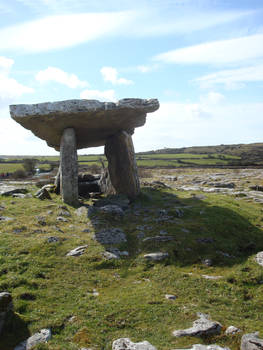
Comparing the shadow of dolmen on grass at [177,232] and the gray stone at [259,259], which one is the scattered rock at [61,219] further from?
the gray stone at [259,259]

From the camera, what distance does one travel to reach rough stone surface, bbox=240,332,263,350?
4480 millimetres

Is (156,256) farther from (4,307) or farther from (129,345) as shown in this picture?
(4,307)

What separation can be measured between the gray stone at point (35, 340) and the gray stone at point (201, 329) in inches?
88.1

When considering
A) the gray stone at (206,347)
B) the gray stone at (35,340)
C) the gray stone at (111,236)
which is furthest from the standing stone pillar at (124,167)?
the gray stone at (206,347)

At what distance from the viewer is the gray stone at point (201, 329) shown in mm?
5059

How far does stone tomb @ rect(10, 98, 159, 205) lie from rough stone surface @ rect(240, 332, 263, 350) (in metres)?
10.7

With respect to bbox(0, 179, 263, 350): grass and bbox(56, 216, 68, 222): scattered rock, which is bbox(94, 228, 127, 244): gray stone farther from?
bbox(56, 216, 68, 222): scattered rock

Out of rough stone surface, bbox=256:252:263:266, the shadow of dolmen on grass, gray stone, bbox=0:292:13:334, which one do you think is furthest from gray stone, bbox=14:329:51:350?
rough stone surface, bbox=256:252:263:266

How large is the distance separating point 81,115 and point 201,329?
10890 mm

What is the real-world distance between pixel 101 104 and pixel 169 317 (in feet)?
33.2

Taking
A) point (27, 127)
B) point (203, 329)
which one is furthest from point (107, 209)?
point (203, 329)

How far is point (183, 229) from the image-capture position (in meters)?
10.4

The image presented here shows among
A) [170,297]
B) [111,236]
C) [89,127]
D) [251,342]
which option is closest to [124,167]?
[89,127]

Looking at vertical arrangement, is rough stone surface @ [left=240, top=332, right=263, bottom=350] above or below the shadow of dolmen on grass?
below
